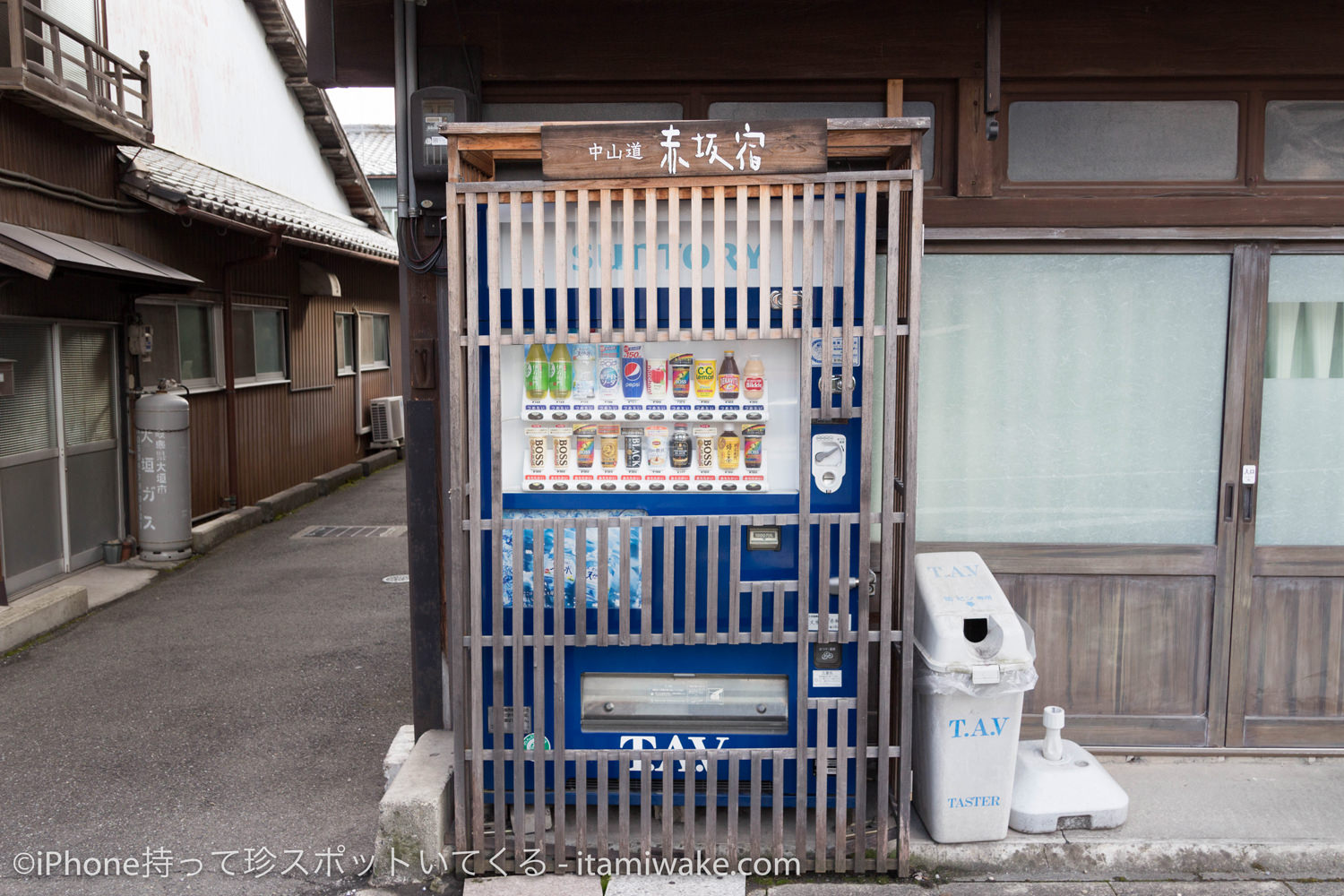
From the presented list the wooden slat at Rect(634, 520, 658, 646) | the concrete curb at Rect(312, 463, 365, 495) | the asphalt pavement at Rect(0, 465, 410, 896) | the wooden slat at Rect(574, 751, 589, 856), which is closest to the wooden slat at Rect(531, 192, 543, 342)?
the wooden slat at Rect(634, 520, 658, 646)

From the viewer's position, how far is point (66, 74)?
891cm

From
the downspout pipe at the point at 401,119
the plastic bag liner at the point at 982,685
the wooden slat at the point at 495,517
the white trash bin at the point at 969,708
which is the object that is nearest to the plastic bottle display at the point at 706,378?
the wooden slat at the point at 495,517

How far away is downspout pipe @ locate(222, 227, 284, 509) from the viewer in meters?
11.2

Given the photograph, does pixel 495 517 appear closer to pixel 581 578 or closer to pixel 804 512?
pixel 581 578

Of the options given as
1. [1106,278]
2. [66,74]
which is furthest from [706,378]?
[66,74]

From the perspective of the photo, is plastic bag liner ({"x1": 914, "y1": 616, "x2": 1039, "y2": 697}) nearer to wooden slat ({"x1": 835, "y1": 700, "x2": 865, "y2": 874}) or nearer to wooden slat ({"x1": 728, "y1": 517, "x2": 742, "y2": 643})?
wooden slat ({"x1": 835, "y1": 700, "x2": 865, "y2": 874})

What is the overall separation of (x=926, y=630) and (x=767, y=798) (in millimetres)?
930

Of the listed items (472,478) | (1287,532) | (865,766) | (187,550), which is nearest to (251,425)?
(187,550)

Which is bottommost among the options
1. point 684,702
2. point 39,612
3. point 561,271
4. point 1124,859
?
point 1124,859

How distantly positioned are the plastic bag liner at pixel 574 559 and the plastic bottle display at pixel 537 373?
48cm

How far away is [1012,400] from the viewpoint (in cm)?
479

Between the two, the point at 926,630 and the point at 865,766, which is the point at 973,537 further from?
the point at 865,766

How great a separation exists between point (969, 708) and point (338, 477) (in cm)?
1232

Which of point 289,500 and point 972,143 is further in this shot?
point 289,500
